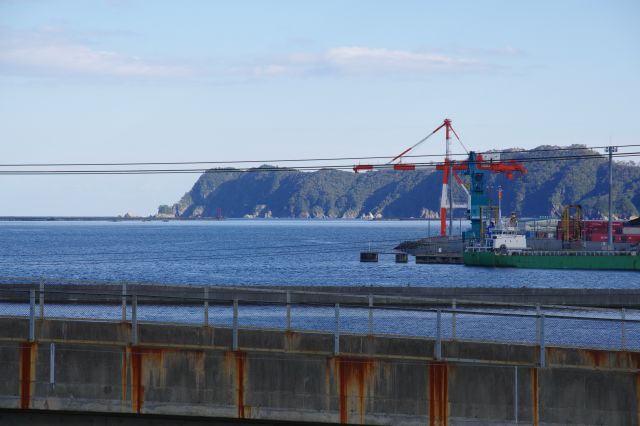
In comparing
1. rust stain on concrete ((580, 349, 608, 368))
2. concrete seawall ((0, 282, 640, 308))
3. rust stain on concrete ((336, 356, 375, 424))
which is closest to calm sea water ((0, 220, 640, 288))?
concrete seawall ((0, 282, 640, 308))

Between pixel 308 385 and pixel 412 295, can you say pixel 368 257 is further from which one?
pixel 308 385

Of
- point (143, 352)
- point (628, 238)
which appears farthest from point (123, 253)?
point (143, 352)

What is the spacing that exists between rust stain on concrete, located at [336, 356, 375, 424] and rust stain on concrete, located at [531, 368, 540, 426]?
270 centimetres

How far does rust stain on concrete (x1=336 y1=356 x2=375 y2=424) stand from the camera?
15664mm

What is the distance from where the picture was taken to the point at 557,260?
11231 cm

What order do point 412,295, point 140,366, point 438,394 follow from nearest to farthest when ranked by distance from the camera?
1. point 438,394
2. point 140,366
3. point 412,295

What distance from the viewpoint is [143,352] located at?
16.0 meters

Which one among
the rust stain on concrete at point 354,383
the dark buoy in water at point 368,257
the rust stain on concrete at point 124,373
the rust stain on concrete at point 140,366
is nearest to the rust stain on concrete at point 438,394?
the rust stain on concrete at point 354,383

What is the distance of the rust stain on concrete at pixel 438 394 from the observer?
1547 centimetres

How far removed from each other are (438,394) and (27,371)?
7176 mm

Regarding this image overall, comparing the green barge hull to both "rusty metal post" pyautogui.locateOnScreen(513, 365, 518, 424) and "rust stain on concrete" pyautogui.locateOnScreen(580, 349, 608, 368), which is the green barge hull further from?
"rusty metal post" pyautogui.locateOnScreen(513, 365, 518, 424)

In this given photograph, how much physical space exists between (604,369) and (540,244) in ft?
414

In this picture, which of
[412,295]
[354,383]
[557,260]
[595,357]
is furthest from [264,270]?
[354,383]

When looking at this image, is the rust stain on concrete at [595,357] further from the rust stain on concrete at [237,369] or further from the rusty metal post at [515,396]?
the rust stain on concrete at [237,369]
